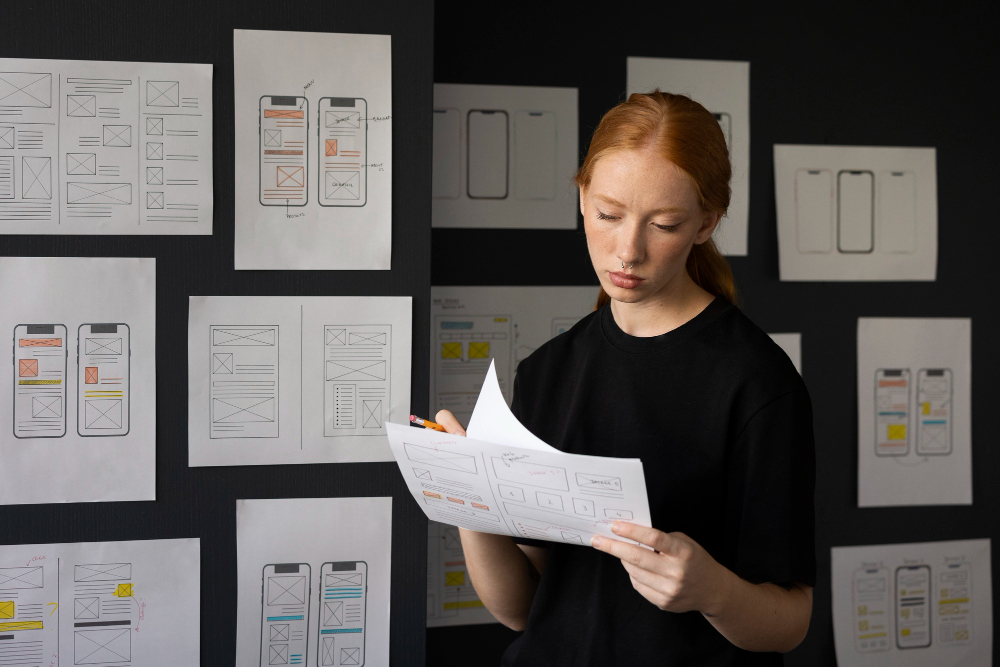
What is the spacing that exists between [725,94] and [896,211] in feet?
1.77

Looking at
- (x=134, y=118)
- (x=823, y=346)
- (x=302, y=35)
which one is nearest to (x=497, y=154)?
(x=302, y=35)

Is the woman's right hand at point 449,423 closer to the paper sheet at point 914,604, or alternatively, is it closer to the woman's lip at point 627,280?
the woman's lip at point 627,280

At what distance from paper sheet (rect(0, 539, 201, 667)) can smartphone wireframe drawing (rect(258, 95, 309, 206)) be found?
61cm

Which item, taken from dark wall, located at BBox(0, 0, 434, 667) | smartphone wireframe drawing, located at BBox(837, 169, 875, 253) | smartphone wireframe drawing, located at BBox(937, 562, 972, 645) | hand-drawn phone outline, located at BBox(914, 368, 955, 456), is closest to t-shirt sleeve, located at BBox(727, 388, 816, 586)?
dark wall, located at BBox(0, 0, 434, 667)

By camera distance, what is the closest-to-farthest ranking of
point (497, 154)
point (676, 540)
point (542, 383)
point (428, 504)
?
point (676, 540) → point (428, 504) → point (542, 383) → point (497, 154)

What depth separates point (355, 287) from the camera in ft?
4.50

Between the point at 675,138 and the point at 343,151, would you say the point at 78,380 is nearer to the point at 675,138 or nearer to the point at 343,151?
the point at 343,151

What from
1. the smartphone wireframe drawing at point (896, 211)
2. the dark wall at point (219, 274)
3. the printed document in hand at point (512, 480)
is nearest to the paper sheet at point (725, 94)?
the smartphone wireframe drawing at point (896, 211)

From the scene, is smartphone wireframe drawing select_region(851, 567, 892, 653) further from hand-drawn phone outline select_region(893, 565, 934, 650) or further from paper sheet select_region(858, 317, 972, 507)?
paper sheet select_region(858, 317, 972, 507)

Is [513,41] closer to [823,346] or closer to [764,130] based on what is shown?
[764,130]

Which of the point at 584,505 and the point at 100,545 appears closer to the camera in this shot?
the point at 584,505

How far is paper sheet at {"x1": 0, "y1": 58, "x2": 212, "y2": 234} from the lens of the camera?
129cm

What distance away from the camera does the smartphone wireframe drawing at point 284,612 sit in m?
1.36

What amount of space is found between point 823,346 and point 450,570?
3.56 ft
